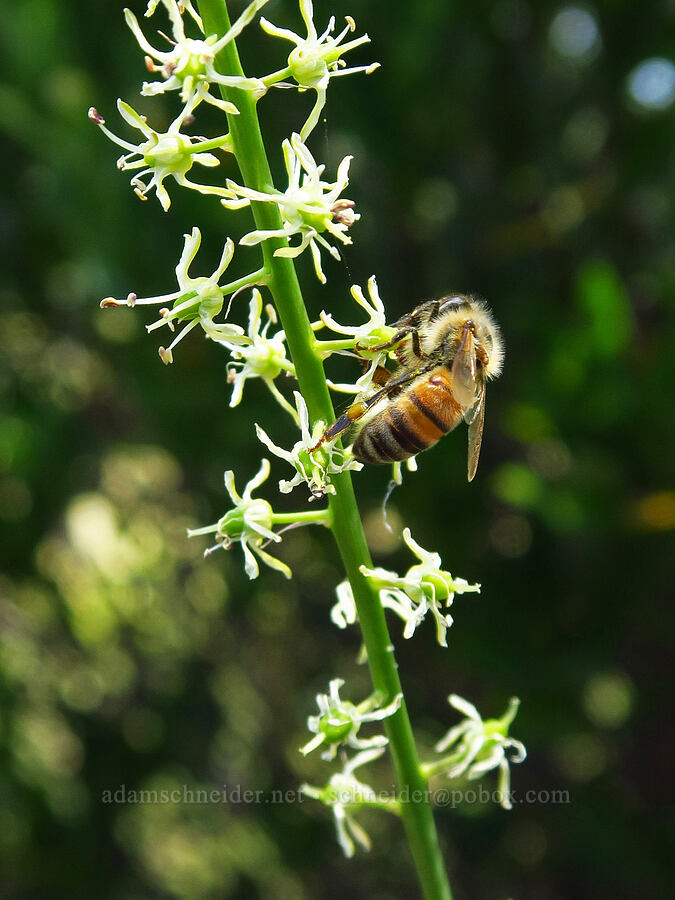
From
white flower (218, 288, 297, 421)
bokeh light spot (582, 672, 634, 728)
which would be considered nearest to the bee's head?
white flower (218, 288, 297, 421)

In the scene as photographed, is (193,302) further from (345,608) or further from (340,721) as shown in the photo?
(340,721)

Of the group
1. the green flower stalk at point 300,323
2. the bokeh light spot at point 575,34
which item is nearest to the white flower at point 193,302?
the green flower stalk at point 300,323

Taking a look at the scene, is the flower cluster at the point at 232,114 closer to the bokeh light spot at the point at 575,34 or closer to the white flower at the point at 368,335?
the white flower at the point at 368,335

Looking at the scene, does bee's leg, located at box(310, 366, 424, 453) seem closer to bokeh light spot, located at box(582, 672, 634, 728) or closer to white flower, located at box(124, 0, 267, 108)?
white flower, located at box(124, 0, 267, 108)

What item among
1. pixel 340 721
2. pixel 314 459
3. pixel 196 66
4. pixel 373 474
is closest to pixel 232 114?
pixel 196 66

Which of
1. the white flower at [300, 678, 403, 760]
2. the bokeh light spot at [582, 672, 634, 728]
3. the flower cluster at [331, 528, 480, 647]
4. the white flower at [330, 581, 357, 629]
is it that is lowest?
the bokeh light spot at [582, 672, 634, 728]

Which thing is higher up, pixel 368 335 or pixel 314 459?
pixel 368 335

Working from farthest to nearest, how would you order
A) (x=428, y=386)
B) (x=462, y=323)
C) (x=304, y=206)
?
(x=462, y=323) < (x=428, y=386) < (x=304, y=206)

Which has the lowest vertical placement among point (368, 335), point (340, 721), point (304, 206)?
point (340, 721)
